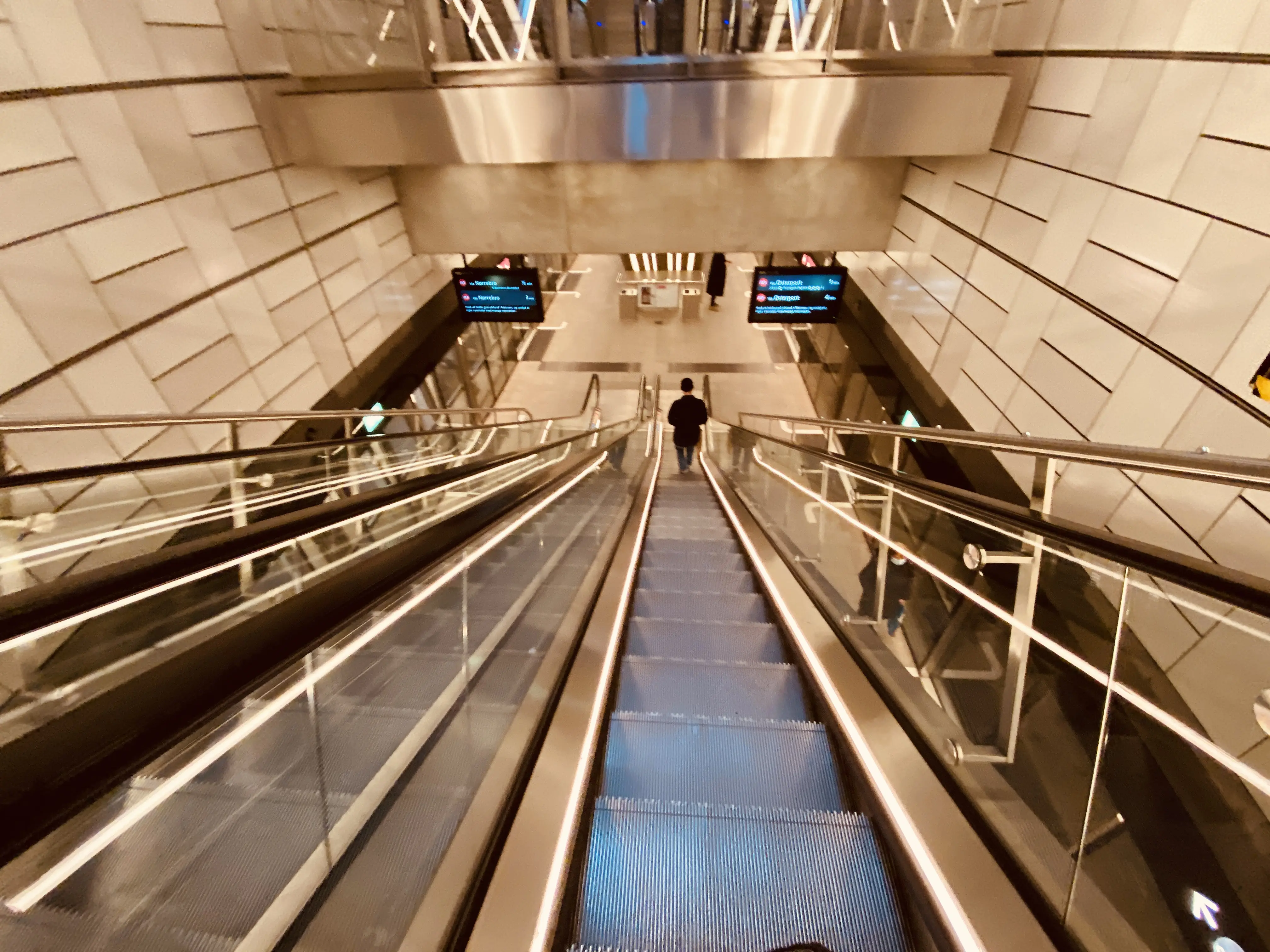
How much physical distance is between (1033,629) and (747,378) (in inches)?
425

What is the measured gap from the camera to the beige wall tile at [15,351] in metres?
2.90

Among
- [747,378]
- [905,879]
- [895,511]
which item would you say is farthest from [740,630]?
[747,378]

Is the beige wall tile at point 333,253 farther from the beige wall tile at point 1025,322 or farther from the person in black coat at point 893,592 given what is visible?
the beige wall tile at point 1025,322

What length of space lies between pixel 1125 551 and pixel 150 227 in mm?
5178

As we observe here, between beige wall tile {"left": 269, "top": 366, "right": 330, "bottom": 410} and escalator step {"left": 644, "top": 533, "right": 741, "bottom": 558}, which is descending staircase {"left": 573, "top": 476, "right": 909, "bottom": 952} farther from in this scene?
beige wall tile {"left": 269, "top": 366, "right": 330, "bottom": 410}

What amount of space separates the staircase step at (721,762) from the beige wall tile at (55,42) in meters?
4.51

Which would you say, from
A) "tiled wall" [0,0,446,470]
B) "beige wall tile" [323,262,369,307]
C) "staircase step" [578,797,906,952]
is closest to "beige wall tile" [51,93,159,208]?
"tiled wall" [0,0,446,470]

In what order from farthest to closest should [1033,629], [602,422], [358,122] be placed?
[602,422], [358,122], [1033,629]

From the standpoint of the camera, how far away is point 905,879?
1093mm

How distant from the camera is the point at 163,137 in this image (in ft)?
12.3

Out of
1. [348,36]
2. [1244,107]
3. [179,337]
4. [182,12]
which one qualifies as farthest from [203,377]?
[1244,107]

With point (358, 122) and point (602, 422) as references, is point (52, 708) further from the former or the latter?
point (602, 422)

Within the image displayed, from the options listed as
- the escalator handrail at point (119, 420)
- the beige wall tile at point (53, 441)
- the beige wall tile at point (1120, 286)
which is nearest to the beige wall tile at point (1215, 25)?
the beige wall tile at point (1120, 286)

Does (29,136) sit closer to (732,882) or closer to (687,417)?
(732,882)
